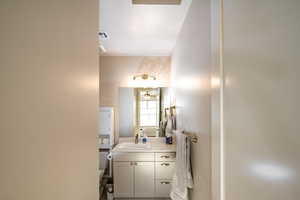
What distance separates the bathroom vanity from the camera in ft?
8.97

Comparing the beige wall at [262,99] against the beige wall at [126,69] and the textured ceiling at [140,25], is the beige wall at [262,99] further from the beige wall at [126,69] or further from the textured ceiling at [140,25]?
the beige wall at [126,69]

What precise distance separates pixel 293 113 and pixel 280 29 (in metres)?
0.22

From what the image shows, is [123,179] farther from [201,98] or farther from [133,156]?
[201,98]

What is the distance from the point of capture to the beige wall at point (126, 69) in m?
3.58

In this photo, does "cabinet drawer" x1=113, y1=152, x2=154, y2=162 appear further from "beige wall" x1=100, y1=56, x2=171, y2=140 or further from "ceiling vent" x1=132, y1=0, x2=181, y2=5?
"ceiling vent" x1=132, y1=0, x2=181, y2=5

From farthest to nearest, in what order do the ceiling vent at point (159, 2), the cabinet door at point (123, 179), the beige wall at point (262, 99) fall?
the cabinet door at point (123, 179)
the ceiling vent at point (159, 2)
the beige wall at point (262, 99)

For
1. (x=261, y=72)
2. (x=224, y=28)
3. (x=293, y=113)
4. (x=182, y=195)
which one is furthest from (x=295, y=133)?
(x=182, y=195)

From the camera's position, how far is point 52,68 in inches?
24.2

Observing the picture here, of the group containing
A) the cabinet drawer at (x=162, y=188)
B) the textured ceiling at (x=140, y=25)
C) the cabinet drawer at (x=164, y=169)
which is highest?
the textured ceiling at (x=140, y=25)

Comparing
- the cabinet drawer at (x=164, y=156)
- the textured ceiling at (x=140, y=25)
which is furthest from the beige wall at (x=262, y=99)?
the cabinet drawer at (x=164, y=156)

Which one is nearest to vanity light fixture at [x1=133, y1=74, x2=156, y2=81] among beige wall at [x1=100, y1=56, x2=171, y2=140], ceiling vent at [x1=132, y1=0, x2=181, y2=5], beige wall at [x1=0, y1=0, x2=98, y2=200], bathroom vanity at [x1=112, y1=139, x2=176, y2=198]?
beige wall at [x1=100, y1=56, x2=171, y2=140]

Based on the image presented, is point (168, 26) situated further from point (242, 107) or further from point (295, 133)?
point (295, 133)

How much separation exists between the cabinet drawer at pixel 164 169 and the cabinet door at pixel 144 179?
0.10m

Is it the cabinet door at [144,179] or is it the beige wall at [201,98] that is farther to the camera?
the cabinet door at [144,179]
